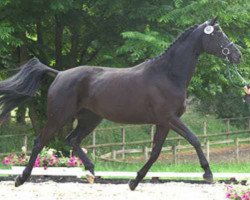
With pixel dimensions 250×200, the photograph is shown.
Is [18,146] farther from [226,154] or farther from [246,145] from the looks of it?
[246,145]

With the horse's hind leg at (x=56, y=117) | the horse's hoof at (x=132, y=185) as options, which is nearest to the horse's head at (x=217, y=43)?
the horse's hind leg at (x=56, y=117)

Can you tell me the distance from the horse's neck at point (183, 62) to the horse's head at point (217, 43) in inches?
5.4

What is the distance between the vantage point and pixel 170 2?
37.0 feet

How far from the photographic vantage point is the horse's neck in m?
6.15

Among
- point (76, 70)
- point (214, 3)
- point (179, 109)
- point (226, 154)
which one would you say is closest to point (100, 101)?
point (76, 70)

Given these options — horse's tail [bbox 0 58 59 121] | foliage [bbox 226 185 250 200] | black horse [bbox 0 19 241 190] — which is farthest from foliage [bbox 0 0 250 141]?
foliage [bbox 226 185 250 200]

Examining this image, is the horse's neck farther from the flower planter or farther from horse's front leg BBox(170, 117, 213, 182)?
the flower planter

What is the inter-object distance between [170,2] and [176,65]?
213 inches

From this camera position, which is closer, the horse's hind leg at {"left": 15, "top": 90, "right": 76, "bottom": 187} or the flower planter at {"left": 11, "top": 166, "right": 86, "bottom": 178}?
the horse's hind leg at {"left": 15, "top": 90, "right": 76, "bottom": 187}

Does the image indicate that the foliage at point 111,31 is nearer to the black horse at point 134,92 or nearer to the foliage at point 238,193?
the black horse at point 134,92

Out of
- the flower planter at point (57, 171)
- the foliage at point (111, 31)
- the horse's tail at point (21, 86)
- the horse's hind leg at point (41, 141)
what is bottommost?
the flower planter at point (57, 171)

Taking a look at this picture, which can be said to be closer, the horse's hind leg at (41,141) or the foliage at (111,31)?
the horse's hind leg at (41,141)

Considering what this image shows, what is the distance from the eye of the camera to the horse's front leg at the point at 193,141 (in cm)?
577

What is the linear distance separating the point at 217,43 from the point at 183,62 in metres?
0.48
